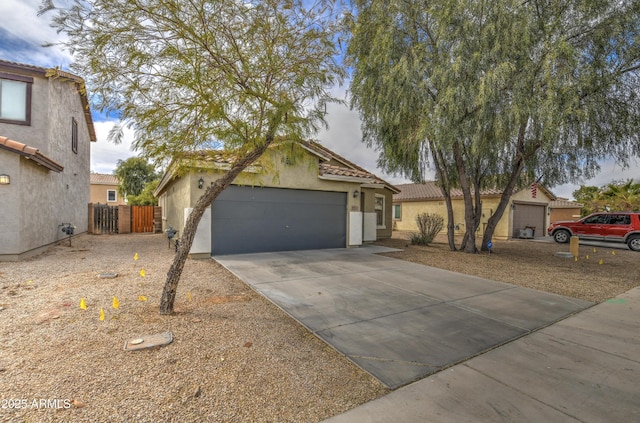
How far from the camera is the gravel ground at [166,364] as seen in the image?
2.43 metres

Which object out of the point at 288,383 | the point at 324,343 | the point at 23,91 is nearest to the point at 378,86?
the point at 324,343

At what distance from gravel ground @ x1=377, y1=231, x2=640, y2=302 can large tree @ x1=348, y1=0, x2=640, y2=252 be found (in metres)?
3.07

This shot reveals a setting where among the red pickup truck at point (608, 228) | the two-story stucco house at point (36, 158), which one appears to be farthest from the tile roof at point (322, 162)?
the red pickup truck at point (608, 228)

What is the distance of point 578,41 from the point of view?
8.51m

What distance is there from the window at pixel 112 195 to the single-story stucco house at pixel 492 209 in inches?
1120

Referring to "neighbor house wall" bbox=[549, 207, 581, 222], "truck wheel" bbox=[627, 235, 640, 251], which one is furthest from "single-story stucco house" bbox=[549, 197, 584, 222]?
"truck wheel" bbox=[627, 235, 640, 251]

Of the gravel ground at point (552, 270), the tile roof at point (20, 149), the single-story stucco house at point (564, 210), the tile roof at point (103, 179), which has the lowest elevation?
the gravel ground at point (552, 270)

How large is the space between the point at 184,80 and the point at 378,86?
8.17m

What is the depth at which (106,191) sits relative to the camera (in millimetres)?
31344

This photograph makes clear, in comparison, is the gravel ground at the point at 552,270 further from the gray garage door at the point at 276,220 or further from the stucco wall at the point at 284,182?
the stucco wall at the point at 284,182

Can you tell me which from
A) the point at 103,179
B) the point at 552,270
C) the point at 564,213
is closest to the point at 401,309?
the point at 552,270

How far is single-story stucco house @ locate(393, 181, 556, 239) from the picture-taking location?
18625 mm

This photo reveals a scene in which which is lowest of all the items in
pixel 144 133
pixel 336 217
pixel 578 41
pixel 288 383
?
pixel 288 383

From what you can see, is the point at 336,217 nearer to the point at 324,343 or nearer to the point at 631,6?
the point at 324,343
